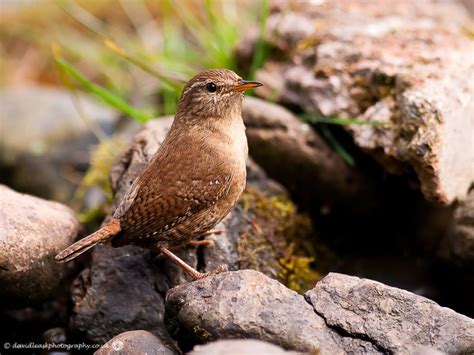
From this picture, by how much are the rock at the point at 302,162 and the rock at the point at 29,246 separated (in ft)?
5.62

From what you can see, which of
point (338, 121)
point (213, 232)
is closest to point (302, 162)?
point (338, 121)

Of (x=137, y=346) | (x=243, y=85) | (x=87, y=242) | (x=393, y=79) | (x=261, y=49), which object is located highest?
(x=393, y=79)

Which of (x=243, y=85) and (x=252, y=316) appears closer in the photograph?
(x=252, y=316)

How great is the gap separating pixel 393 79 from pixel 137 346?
278 cm

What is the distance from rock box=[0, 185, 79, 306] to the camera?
3988mm

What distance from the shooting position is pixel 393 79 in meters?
4.90

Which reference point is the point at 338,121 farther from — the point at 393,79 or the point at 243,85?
the point at 243,85

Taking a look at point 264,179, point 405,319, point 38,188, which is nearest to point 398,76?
point 264,179

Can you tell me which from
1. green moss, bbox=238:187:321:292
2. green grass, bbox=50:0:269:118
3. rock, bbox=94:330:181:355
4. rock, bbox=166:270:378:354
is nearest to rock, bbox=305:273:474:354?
rock, bbox=166:270:378:354

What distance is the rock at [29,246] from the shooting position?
3988mm

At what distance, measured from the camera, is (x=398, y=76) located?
478 centimetres

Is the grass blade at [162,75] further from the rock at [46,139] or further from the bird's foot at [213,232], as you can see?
the bird's foot at [213,232]

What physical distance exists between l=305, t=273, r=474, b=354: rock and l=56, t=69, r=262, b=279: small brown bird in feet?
3.08

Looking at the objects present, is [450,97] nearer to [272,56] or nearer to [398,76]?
A: [398,76]
